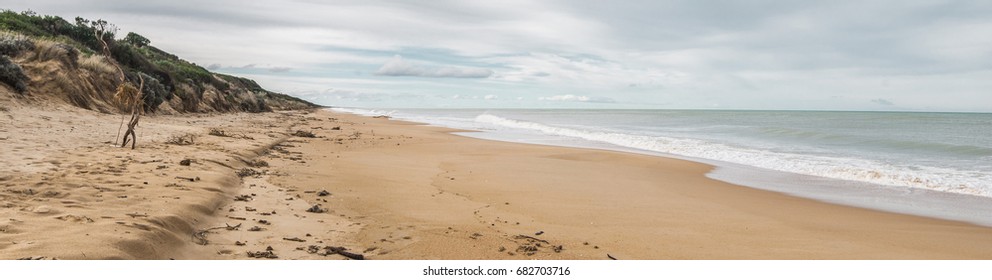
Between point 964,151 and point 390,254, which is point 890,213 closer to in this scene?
point 390,254

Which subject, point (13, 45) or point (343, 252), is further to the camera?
point (13, 45)

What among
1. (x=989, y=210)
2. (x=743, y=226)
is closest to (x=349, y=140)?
(x=743, y=226)

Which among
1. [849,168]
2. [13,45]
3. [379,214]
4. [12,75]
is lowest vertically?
[379,214]

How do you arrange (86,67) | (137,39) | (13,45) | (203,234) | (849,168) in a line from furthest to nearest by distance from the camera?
(137,39), (86,67), (13,45), (849,168), (203,234)

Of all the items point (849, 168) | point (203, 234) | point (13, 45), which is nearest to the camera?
point (203, 234)

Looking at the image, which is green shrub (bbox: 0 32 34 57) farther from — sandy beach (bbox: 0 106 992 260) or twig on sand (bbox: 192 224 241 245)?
twig on sand (bbox: 192 224 241 245)

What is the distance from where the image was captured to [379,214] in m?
6.05

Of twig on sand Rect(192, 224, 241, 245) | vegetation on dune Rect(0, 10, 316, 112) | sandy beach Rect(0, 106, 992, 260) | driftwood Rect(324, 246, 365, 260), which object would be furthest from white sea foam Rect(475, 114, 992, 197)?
vegetation on dune Rect(0, 10, 316, 112)

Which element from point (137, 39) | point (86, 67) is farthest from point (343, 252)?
point (137, 39)

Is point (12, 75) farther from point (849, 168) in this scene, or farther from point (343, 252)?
point (849, 168)

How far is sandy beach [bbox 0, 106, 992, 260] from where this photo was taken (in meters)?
4.40

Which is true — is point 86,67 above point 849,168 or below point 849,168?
above

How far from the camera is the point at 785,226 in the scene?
6324 millimetres

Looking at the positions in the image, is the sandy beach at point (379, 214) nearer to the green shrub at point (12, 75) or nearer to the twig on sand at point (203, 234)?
the twig on sand at point (203, 234)
